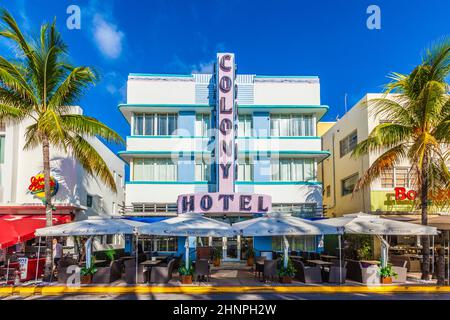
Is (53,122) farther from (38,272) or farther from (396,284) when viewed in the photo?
(396,284)

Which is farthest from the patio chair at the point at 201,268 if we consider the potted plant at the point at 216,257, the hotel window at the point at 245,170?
the hotel window at the point at 245,170

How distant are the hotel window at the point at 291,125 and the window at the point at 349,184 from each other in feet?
14.0

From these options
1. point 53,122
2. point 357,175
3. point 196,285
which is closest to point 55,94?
point 53,122

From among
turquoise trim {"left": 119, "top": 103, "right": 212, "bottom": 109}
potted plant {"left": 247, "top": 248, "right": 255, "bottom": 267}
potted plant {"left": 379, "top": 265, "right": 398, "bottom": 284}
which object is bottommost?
potted plant {"left": 247, "top": 248, "right": 255, "bottom": 267}

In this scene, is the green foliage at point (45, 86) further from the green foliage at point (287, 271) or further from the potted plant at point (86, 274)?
the green foliage at point (287, 271)

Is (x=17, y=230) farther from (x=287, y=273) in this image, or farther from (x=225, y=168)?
(x=287, y=273)

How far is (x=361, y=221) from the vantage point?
17.8 meters

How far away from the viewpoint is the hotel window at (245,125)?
28.5 m

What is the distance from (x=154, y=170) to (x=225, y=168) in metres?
5.04

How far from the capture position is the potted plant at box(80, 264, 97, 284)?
1695cm

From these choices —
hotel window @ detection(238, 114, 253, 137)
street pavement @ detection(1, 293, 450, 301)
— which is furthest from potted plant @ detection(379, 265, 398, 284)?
hotel window @ detection(238, 114, 253, 137)

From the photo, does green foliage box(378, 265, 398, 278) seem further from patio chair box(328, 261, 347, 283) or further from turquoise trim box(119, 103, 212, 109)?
turquoise trim box(119, 103, 212, 109)

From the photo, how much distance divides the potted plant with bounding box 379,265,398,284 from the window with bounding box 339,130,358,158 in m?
12.6
